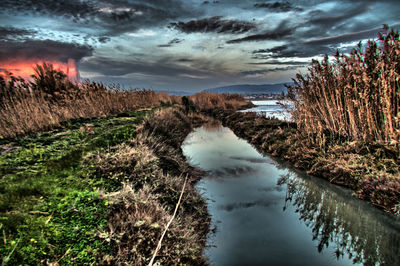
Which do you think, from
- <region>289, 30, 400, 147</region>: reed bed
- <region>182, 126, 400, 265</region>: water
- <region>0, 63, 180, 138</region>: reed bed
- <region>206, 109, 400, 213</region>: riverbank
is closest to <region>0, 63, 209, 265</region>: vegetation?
<region>182, 126, 400, 265</region>: water

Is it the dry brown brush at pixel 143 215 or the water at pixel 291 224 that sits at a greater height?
the dry brown brush at pixel 143 215

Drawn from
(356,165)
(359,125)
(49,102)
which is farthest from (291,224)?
(49,102)

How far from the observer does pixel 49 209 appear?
6.70ft

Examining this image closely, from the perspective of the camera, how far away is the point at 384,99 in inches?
173

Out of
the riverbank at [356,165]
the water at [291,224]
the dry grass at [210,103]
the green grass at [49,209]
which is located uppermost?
the dry grass at [210,103]

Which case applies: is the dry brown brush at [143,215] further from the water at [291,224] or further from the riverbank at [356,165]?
the riverbank at [356,165]

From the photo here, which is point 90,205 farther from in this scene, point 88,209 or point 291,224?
point 291,224

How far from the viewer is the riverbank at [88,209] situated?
1.73 m

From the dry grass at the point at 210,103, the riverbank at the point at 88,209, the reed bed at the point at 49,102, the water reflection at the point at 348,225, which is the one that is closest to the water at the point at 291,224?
the water reflection at the point at 348,225

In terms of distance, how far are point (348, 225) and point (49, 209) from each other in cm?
411

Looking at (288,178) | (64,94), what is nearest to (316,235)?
(288,178)

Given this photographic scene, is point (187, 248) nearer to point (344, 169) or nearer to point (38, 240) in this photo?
point (38, 240)

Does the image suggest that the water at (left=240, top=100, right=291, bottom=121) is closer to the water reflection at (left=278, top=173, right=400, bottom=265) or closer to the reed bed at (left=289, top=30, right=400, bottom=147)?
the reed bed at (left=289, top=30, right=400, bottom=147)

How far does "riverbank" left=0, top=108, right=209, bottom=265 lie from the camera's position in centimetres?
173
